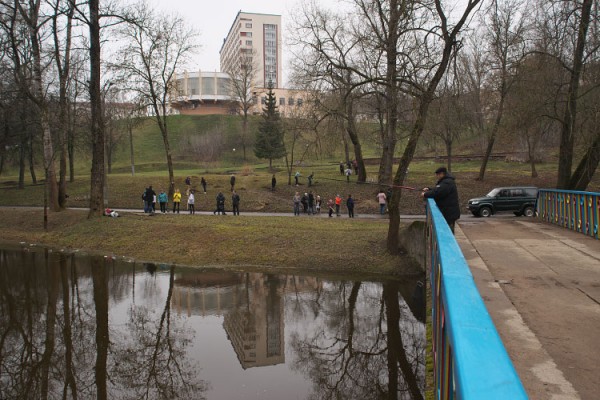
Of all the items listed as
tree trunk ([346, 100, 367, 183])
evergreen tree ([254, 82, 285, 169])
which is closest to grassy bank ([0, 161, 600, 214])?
tree trunk ([346, 100, 367, 183])

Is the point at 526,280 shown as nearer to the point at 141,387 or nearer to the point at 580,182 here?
the point at 141,387

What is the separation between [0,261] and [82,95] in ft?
78.8

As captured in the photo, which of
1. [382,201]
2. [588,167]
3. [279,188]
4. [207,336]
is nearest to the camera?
[207,336]

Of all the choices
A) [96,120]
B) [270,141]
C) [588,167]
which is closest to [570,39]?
[588,167]

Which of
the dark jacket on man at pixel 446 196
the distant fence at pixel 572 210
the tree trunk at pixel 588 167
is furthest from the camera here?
the tree trunk at pixel 588 167

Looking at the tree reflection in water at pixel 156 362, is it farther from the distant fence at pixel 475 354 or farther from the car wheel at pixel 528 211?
the car wheel at pixel 528 211

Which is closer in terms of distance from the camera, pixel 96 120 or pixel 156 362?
pixel 156 362

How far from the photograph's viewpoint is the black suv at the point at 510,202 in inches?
999

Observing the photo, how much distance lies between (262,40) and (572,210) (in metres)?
110

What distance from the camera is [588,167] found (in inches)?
813

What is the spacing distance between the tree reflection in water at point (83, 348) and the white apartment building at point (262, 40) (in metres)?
100

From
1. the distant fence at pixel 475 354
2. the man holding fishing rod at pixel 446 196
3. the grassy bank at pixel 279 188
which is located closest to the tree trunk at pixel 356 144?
the grassy bank at pixel 279 188

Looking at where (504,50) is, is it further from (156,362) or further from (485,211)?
(156,362)

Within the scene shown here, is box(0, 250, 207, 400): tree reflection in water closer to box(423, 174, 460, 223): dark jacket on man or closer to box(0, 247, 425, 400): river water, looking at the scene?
box(0, 247, 425, 400): river water
